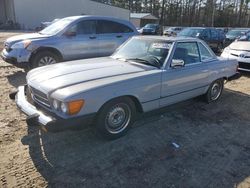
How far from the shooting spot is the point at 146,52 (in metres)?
4.99

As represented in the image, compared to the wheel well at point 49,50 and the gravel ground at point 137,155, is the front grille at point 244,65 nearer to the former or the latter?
the gravel ground at point 137,155

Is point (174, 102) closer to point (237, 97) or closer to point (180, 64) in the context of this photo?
point (180, 64)

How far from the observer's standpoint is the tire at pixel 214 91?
19.7 ft

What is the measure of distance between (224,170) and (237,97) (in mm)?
3730

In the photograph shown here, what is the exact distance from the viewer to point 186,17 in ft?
205

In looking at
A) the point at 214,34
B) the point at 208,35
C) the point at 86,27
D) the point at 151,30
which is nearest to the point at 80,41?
the point at 86,27

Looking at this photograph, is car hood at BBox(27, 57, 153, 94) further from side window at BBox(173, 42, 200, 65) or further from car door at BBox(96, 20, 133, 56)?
car door at BBox(96, 20, 133, 56)

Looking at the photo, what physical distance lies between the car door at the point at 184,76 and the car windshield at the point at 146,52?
0.18 metres

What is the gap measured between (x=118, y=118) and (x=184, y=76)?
1.66 meters

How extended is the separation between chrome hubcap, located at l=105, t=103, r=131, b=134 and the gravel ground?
0.20m

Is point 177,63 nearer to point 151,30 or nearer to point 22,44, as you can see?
point 22,44

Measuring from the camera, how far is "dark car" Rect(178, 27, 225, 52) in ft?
50.4

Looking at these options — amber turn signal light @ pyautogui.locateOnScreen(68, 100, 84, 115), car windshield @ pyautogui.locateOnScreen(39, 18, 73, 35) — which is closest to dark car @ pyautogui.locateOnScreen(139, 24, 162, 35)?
car windshield @ pyautogui.locateOnScreen(39, 18, 73, 35)

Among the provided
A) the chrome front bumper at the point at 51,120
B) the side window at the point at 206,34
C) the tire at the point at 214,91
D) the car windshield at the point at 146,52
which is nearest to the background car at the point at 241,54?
the tire at the point at 214,91
